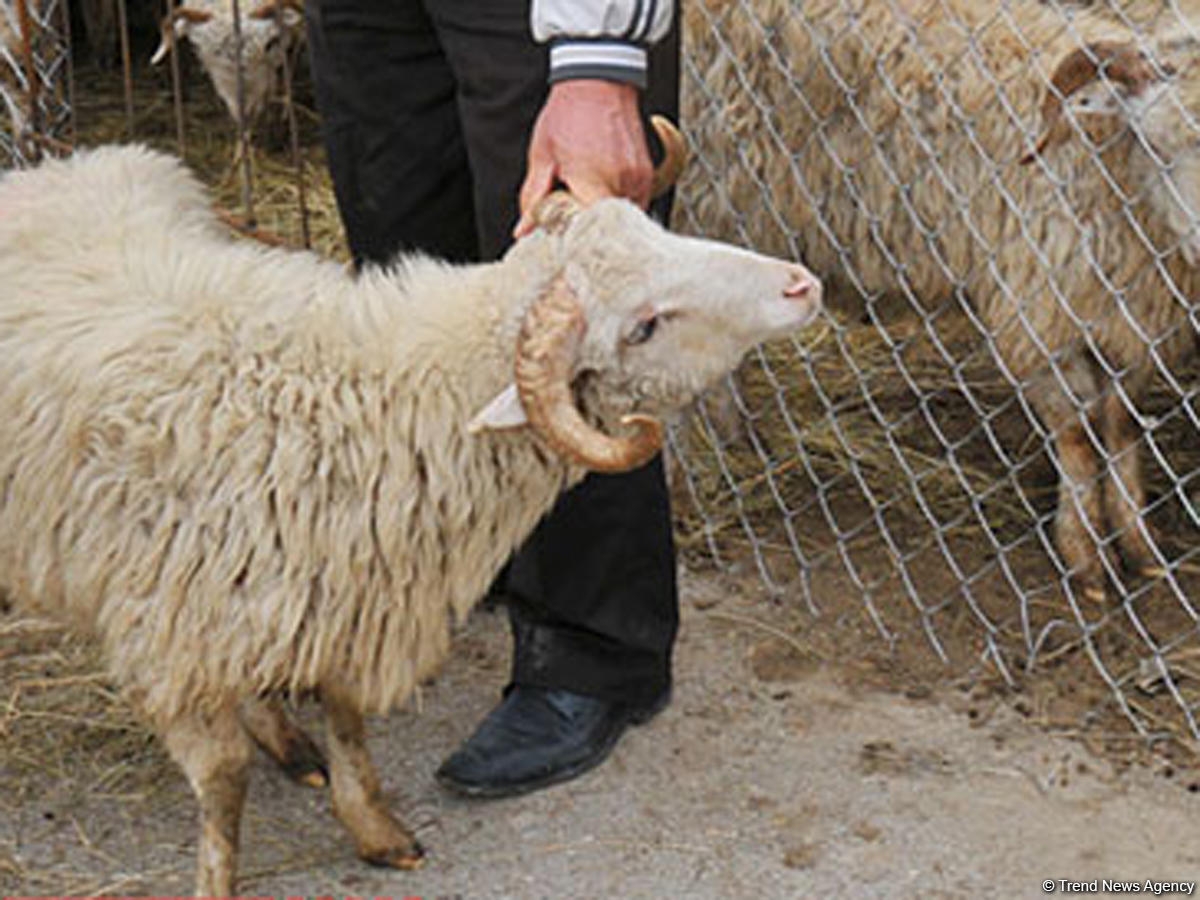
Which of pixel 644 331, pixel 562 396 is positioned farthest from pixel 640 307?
pixel 562 396

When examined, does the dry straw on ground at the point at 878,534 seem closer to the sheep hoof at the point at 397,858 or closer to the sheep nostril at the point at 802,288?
the sheep hoof at the point at 397,858

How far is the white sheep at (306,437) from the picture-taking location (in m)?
2.42

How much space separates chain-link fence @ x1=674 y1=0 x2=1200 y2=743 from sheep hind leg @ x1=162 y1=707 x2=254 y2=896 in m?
1.40

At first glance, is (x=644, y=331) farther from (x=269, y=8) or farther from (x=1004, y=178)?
(x=269, y=8)

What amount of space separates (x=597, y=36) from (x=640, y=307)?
38 centimetres

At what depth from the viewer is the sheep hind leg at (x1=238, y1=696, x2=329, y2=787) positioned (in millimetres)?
2994

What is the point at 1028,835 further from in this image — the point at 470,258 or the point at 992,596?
the point at 470,258

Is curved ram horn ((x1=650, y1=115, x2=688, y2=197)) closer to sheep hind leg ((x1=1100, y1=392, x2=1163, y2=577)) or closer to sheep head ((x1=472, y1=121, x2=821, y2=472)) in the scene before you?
sheep head ((x1=472, y1=121, x2=821, y2=472))

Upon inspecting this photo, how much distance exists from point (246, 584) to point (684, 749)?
0.97 m

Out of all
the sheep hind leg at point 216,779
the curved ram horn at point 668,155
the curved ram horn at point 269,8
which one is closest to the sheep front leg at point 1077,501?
the curved ram horn at point 668,155

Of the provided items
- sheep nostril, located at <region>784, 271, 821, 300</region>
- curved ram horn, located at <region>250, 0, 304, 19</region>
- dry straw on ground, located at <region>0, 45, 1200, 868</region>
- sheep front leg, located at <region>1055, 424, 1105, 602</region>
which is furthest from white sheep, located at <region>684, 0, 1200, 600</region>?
curved ram horn, located at <region>250, 0, 304, 19</region>

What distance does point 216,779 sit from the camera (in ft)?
8.28

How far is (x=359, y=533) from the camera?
2461 millimetres

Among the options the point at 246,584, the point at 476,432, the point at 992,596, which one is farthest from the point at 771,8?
the point at 246,584
